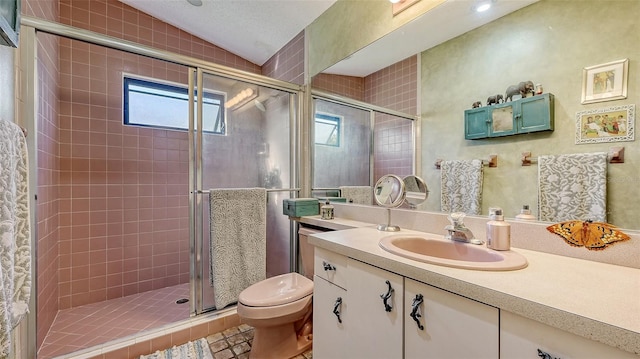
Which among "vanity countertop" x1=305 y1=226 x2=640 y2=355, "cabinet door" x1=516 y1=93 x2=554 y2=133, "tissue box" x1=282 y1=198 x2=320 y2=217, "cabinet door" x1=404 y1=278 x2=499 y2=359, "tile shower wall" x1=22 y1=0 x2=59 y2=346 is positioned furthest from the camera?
"tissue box" x1=282 y1=198 x2=320 y2=217

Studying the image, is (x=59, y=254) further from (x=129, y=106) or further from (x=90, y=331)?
(x=129, y=106)

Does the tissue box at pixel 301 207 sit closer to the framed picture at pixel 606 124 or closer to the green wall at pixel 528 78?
the green wall at pixel 528 78

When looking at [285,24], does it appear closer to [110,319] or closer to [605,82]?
[605,82]

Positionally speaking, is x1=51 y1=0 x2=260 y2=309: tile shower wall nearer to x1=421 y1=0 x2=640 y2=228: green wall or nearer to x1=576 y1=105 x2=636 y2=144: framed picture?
x1=421 y1=0 x2=640 y2=228: green wall

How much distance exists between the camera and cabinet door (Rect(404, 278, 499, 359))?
66cm

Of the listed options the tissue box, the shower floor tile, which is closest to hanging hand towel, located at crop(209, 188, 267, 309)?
the tissue box

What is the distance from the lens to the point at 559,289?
0.64m

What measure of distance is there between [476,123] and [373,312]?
94 cm

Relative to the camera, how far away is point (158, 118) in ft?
8.65

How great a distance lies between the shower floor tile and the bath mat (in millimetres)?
414

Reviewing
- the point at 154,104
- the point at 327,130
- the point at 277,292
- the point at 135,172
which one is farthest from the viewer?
the point at 154,104

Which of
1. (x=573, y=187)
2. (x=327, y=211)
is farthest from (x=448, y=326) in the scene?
(x=327, y=211)

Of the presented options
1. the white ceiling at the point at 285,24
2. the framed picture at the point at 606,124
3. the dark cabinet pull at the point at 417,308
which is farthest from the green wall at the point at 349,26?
the dark cabinet pull at the point at 417,308

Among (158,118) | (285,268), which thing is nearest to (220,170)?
(285,268)
